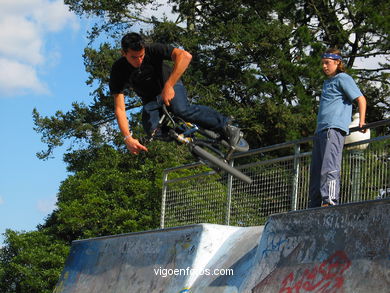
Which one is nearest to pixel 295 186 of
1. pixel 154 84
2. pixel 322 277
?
pixel 154 84

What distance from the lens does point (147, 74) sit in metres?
7.17

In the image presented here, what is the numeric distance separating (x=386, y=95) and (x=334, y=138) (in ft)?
57.1

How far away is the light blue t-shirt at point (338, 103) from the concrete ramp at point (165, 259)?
4.71 feet

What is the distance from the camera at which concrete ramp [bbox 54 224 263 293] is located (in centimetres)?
709

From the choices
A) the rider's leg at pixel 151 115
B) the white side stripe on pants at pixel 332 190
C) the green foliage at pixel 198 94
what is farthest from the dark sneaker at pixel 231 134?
the green foliage at pixel 198 94

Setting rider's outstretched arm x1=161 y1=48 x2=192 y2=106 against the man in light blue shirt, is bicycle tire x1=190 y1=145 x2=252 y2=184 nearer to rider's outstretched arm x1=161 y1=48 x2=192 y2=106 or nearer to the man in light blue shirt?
rider's outstretched arm x1=161 y1=48 x2=192 y2=106

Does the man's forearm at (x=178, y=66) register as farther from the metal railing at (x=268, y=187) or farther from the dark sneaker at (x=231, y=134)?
the metal railing at (x=268, y=187)

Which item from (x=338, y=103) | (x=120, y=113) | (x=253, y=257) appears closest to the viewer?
(x=253, y=257)

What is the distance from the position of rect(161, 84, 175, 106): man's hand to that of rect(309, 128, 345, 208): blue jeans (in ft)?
5.32

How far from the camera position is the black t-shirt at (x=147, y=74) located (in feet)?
23.2

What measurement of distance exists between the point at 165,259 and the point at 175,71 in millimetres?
2251

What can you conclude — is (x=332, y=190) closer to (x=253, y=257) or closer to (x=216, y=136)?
(x=253, y=257)

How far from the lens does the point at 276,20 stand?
24.0 meters

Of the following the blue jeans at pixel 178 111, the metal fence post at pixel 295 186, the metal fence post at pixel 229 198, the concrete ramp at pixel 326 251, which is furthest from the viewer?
the metal fence post at pixel 229 198
